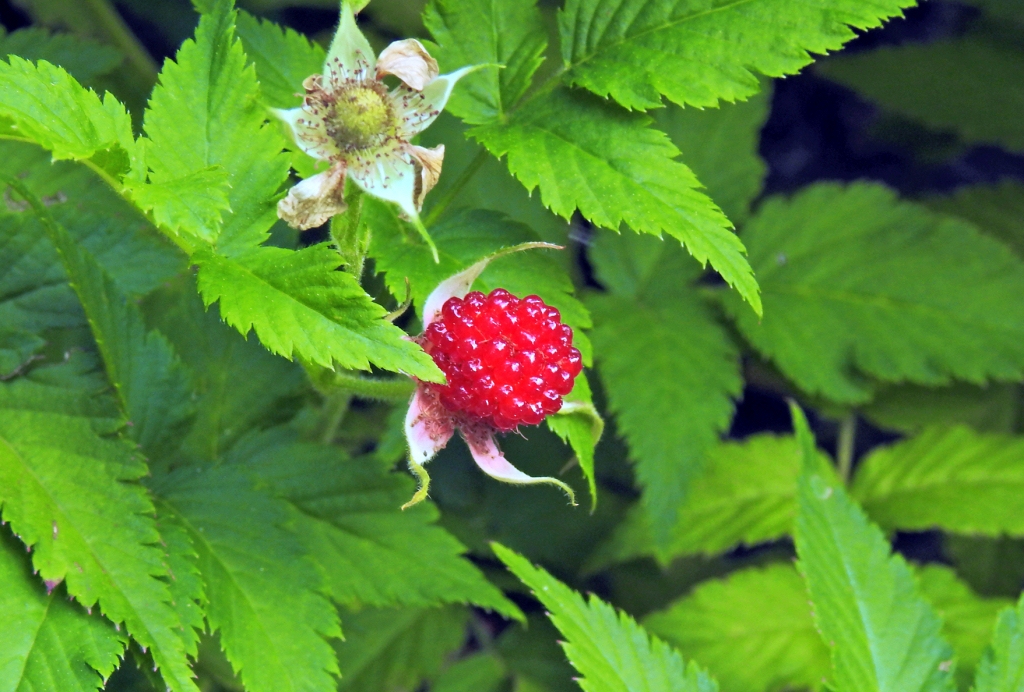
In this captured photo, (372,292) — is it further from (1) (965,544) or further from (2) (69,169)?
(1) (965,544)

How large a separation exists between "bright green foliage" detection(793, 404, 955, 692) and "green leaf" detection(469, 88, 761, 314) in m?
0.49

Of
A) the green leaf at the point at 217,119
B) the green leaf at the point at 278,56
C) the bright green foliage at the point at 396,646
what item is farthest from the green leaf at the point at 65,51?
the bright green foliage at the point at 396,646

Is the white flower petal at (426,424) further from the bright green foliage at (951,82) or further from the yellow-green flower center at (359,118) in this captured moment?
the bright green foliage at (951,82)

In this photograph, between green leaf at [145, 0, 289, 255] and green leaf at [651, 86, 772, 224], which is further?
green leaf at [651, 86, 772, 224]

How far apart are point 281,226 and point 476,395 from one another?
544mm

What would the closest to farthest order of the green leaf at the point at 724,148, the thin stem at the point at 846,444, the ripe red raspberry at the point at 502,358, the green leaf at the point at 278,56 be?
1. the ripe red raspberry at the point at 502,358
2. the green leaf at the point at 278,56
3. the green leaf at the point at 724,148
4. the thin stem at the point at 846,444

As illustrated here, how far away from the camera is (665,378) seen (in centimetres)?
174

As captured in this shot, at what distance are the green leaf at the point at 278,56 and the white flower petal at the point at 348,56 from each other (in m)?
0.22

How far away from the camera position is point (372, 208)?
124cm

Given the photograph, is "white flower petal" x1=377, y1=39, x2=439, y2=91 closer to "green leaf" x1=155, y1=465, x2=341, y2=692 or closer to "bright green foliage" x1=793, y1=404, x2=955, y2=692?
"green leaf" x1=155, y1=465, x2=341, y2=692

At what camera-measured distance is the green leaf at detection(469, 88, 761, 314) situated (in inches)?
44.3

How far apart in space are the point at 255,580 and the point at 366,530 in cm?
25

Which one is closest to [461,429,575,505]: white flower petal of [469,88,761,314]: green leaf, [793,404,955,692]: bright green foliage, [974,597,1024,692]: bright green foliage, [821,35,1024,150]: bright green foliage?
[469,88,761,314]: green leaf

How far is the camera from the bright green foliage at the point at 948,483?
1838mm
